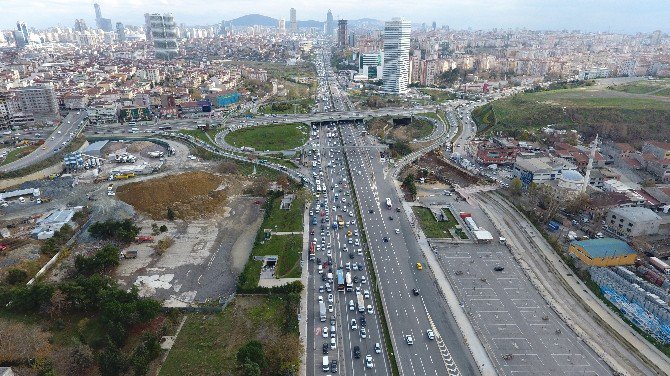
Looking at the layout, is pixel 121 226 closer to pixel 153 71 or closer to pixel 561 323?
pixel 561 323

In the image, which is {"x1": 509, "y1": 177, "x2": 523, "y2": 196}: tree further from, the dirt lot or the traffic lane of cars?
the dirt lot

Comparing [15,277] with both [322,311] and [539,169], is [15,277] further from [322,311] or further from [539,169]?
[539,169]

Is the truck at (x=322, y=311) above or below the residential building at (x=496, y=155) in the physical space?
below

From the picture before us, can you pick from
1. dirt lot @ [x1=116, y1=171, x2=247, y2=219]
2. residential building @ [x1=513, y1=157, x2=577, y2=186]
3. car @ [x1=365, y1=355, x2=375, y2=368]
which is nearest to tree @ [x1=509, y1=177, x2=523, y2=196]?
residential building @ [x1=513, y1=157, x2=577, y2=186]

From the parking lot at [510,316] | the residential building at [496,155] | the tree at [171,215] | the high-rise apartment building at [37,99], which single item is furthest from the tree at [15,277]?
the high-rise apartment building at [37,99]

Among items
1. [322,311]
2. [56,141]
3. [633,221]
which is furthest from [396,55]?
[322,311]

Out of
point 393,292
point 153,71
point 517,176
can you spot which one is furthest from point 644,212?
point 153,71

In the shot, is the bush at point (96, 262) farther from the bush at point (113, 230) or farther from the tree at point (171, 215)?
the tree at point (171, 215)

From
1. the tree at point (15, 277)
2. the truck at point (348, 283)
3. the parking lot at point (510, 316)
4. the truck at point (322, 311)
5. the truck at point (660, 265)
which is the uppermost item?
the tree at point (15, 277)
